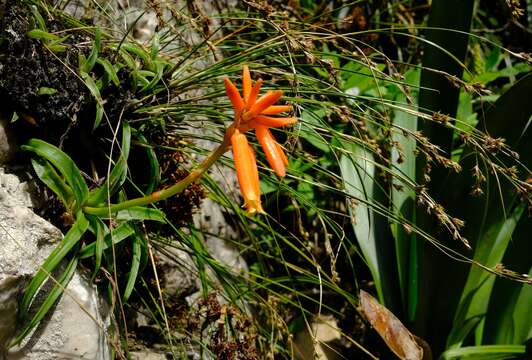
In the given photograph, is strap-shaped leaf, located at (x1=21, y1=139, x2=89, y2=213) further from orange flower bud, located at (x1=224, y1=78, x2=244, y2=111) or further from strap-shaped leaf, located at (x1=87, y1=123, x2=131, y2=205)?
orange flower bud, located at (x1=224, y1=78, x2=244, y2=111)

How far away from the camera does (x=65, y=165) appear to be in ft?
5.69

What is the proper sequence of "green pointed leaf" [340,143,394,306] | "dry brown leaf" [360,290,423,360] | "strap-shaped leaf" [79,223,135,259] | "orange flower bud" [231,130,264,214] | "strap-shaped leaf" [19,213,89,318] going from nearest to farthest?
"orange flower bud" [231,130,264,214] < "strap-shaped leaf" [19,213,89,318] < "strap-shaped leaf" [79,223,135,259] < "dry brown leaf" [360,290,423,360] < "green pointed leaf" [340,143,394,306]

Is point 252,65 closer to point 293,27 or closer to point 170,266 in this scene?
point 293,27

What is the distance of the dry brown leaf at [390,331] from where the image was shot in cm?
196

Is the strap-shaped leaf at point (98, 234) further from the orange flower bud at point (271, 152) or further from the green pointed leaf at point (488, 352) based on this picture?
the green pointed leaf at point (488, 352)

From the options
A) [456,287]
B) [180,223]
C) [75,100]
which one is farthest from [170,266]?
[456,287]

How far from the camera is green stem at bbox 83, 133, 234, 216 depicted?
1.29 metres

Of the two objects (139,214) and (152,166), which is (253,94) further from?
(152,166)

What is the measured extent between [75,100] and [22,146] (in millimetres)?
172

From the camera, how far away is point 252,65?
77.8 inches

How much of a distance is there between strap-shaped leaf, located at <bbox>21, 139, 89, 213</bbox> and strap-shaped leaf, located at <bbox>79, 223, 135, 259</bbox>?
0.30 feet

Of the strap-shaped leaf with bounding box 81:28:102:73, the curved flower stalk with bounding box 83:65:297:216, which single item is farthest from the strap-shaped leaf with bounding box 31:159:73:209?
the curved flower stalk with bounding box 83:65:297:216

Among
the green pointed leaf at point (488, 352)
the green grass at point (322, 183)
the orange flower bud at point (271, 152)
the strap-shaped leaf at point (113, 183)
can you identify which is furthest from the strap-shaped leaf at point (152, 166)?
the green pointed leaf at point (488, 352)

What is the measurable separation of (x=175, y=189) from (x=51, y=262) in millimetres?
383
